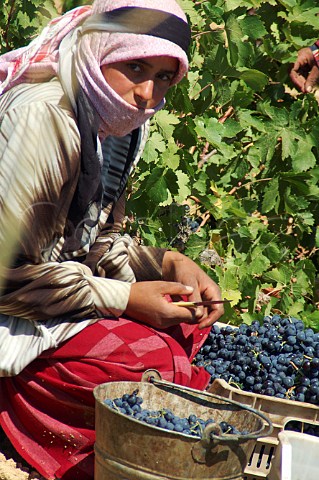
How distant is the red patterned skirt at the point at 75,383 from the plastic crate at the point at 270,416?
0.73 feet

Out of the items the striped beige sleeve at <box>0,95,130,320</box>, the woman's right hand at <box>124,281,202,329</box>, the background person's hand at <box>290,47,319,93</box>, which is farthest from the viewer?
the background person's hand at <box>290,47,319,93</box>

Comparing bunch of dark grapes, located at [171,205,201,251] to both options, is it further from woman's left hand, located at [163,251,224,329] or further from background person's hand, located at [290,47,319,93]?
background person's hand, located at [290,47,319,93]

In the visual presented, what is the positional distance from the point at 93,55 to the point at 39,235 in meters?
0.55

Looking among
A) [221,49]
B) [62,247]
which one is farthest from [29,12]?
[62,247]

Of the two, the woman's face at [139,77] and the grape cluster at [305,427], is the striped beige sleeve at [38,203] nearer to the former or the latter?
the woman's face at [139,77]

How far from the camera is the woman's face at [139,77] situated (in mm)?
2479

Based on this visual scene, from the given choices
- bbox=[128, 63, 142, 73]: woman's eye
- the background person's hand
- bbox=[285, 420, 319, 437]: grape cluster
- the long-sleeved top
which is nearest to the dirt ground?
the long-sleeved top

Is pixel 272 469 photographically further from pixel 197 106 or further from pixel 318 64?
pixel 318 64

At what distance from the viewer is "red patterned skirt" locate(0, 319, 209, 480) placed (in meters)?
2.56

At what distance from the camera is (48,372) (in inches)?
102

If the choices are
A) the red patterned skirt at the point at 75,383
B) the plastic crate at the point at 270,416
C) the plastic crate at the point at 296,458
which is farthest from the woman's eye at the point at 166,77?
the plastic crate at the point at 296,458

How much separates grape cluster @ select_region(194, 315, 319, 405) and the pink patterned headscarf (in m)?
0.88

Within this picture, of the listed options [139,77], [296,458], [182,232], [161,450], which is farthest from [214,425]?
[182,232]

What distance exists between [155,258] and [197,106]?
1144 millimetres
